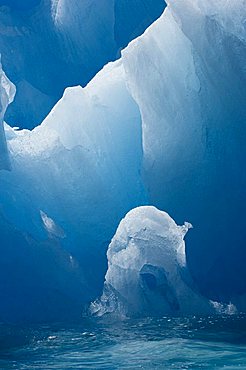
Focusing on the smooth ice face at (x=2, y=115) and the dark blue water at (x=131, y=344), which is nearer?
the dark blue water at (x=131, y=344)

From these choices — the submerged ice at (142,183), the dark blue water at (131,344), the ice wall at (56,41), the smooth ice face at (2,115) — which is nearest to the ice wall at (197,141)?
the submerged ice at (142,183)

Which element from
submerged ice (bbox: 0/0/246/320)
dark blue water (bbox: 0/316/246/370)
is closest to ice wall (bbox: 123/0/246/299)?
submerged ice (bbox: 0/0/246/320)

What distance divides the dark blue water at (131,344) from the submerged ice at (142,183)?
0.82m

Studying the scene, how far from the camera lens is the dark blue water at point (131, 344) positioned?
4.37 meters

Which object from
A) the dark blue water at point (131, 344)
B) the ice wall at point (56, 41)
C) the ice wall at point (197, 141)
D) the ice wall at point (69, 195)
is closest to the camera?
the dark blue water at point (131, 344)

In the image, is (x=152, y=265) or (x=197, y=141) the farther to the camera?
(x=197, y=141)

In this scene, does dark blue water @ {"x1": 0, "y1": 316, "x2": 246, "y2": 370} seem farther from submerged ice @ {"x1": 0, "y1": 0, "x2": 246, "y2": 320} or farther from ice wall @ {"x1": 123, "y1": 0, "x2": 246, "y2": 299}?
ice wall @ {"x1": 123, "y1": 0, "x2": 246, "y2": 299}

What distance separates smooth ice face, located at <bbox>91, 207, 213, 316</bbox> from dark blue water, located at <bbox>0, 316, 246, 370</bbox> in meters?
0.43

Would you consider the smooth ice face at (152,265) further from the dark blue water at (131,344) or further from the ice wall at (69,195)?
the ice wall at (69,195)

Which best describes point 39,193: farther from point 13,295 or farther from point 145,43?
point 145,43

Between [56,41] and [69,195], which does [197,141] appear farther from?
[56,41]

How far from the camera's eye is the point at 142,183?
26.2ft

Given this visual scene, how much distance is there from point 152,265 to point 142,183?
60.7 inches

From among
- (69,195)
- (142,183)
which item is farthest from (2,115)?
(142,183)
